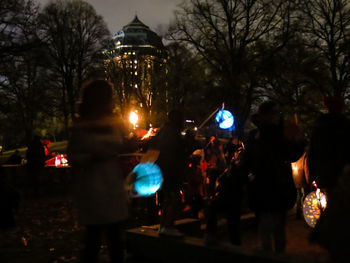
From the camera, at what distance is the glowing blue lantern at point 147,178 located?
5.22m

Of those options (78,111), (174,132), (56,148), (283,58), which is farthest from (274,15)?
(56,148)

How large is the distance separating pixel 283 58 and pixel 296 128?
987 inches

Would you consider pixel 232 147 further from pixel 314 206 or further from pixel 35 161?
pixel 35 161

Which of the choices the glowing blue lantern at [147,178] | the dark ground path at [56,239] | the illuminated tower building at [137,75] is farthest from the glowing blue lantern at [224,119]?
the illuminated tower building at [137,75]

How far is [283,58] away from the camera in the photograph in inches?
1119

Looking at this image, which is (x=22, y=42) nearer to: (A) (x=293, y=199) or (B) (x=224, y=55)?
(B) (x=224, y=55)

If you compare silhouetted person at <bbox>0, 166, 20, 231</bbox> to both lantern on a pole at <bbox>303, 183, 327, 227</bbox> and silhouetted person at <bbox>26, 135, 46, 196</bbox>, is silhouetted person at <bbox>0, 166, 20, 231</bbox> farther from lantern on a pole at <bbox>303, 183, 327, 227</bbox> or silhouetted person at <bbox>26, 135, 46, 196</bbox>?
silhouetted person at <bbox>26, 135, 46, 196</bbox>

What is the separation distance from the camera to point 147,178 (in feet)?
17.9

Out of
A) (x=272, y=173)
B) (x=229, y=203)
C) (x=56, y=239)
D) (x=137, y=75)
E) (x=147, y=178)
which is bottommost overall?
(x=56, y=239)

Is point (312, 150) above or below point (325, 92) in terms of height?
below

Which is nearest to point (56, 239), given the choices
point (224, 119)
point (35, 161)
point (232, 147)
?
point (224, 119)

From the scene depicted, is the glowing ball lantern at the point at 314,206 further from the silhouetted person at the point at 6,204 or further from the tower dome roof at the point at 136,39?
the tower dome roof at the point at 136,39

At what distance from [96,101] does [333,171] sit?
96.8 inches

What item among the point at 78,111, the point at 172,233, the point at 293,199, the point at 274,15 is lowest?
the point at 172,233
